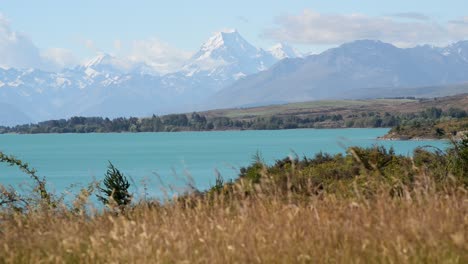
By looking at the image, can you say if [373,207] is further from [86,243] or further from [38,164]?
[38,164]

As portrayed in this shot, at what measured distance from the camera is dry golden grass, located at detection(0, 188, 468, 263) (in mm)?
6934

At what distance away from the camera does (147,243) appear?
24.3 ft

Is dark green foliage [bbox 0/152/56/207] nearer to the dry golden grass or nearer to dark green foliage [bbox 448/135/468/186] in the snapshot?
the dry golden grass

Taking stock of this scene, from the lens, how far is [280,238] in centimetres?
760

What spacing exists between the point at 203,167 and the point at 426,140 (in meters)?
54.7

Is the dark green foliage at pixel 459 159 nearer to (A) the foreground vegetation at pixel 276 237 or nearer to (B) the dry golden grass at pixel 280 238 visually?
(A) the foreground vegetation at pixel 276 237

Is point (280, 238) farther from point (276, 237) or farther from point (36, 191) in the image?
point (36, 191)

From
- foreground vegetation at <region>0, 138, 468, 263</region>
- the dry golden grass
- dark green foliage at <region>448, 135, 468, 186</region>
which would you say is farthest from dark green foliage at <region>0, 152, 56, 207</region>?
dark green foliage at <region>448, 135, 468, 186</region>

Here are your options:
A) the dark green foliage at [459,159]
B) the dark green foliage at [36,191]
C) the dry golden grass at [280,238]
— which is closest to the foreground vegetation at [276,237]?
the dry golden grass at [280,238]

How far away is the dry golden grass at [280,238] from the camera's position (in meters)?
6.93

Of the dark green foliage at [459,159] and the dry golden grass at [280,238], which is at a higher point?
the dry golden grass at [280,238]

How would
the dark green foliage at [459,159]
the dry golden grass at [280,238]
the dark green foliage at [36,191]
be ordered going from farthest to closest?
the dark green foliage at [459,159] → the dark green foliage at [36,191] → the dry golden grass at [280,238]

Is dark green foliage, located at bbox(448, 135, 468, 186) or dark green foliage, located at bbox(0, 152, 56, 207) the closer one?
dark green foliage, located at bbox(0, 152, 56, 207)

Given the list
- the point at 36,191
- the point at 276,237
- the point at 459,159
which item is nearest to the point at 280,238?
the point at 276,237
